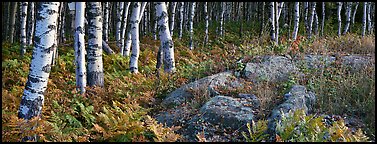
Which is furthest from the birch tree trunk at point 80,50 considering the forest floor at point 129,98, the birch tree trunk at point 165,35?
the birch tree trunk at point 165,35

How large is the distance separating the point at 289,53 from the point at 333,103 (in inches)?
156

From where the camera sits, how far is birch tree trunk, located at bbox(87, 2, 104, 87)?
9391 millimetres

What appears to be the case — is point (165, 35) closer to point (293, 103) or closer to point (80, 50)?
point (80, 50)

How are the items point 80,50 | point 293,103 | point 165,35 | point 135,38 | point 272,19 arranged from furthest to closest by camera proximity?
point 272,19 < point 135,38 < point 165,35 < point 80,50 < point 293,103

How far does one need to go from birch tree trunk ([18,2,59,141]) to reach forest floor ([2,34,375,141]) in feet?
1.03

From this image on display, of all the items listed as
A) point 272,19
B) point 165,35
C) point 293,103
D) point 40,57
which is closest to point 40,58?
point 40,57

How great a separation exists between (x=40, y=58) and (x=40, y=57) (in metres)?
0.02

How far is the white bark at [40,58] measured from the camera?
231 inches

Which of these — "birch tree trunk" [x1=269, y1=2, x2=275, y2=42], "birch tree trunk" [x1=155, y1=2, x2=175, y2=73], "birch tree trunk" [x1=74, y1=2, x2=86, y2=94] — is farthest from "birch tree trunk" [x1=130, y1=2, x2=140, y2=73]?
"birch tree trunk" [x1=269, y1=2, x2=275, y2=42]

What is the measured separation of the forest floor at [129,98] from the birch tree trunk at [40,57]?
314mm

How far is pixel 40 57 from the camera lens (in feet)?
19.2

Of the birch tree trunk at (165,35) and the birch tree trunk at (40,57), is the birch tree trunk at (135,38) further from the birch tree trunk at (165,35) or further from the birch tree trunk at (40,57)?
the birch tree trunk at (40,57)

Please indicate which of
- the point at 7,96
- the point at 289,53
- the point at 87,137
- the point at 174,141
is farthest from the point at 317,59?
the point at 7,96

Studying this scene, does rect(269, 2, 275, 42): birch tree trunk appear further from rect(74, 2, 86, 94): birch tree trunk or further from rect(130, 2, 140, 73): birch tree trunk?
rect(74, 2, 86, 94): birch tree trunk
